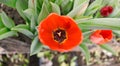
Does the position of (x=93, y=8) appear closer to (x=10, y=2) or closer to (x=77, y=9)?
(x=77, y=9)

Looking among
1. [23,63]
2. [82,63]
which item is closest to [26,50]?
[23,63]

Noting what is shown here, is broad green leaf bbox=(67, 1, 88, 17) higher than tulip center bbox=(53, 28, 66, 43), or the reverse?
broad green leaf bbox=(67, 1, 88, 17)

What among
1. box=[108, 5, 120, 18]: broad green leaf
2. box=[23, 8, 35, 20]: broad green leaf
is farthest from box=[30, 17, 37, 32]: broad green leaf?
box=[108, 5, 120, 18]: broad green leaf

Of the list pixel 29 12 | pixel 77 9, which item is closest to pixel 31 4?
pixel 29 12

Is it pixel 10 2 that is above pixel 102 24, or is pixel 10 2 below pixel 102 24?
above

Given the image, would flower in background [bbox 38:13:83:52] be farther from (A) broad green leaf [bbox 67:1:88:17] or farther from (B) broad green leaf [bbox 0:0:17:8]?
(B) broad green leaf [bbox 0:0:17:8]

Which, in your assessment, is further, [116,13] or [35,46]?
[116,13]

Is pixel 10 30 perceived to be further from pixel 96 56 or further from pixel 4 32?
pixel 96 56
